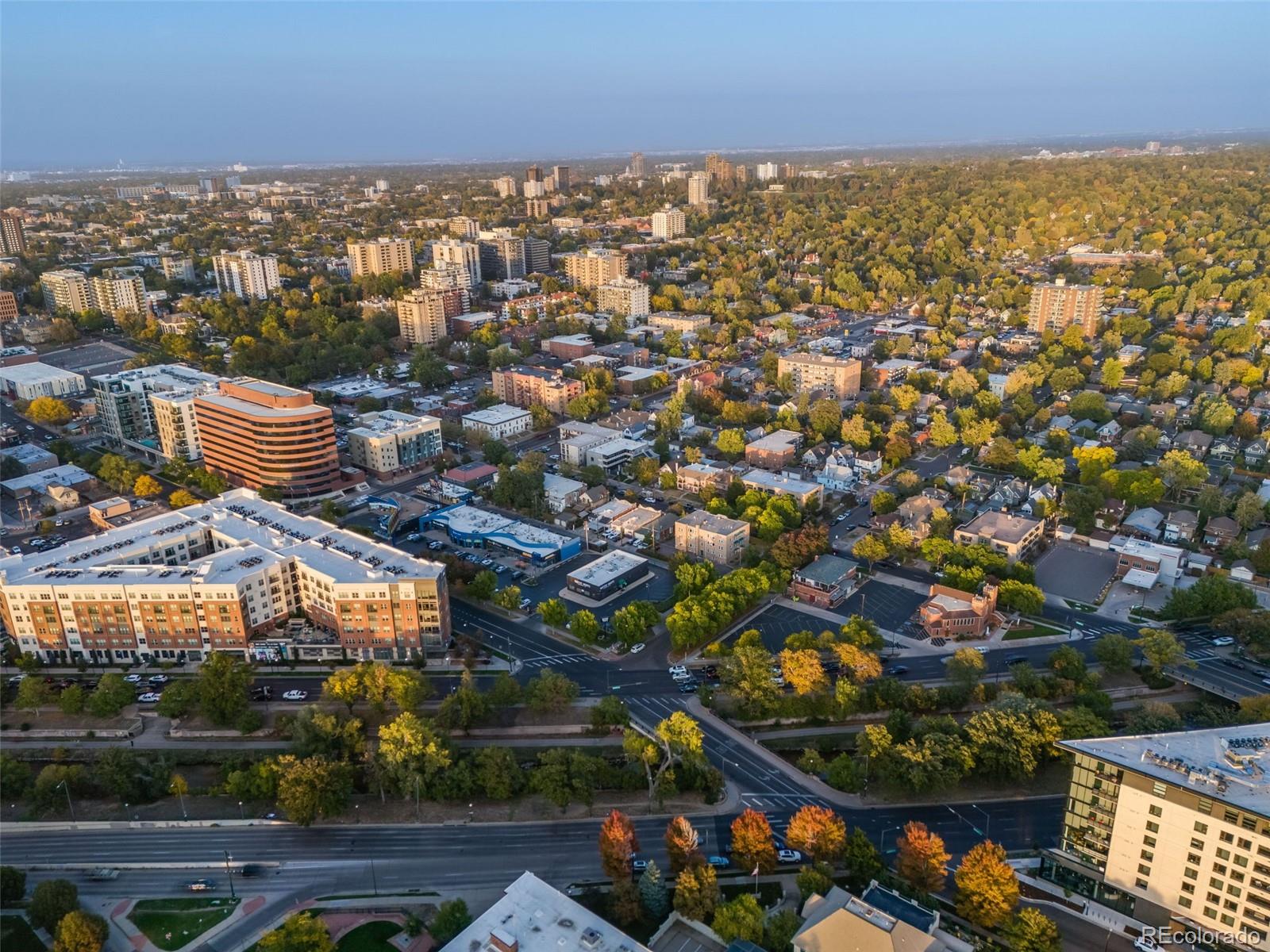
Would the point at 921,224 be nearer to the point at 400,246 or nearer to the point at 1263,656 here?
the point at 400,246

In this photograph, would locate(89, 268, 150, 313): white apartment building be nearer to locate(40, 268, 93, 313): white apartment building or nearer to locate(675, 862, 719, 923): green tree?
locate(40, 268, 93, 313): white apartment building

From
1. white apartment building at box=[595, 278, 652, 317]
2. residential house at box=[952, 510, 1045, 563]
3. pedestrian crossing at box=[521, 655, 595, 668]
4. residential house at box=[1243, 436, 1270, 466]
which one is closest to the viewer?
pedestrian crossing at box=[521, 655, 595, 668]

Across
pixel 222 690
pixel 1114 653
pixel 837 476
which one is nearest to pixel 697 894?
pixel 222 690

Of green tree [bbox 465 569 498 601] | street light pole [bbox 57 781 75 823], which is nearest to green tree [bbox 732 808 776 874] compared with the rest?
green tree [bbox 465 569 498 601]

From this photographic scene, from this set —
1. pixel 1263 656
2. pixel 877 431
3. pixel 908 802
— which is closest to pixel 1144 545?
pixel 1263 656

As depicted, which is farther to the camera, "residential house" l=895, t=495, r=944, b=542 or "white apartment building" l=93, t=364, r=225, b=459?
"white apartment building" l=93, t=364, r=225, b=459
